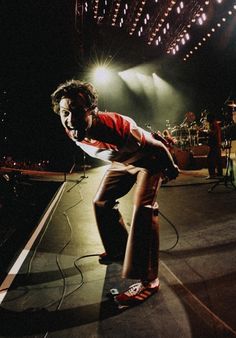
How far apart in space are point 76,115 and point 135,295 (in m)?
1.59

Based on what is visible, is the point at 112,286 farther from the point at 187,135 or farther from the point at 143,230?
the point at 187,135

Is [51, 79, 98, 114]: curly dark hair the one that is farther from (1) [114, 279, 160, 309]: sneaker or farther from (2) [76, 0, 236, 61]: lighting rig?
(2) [76, 0, 236, 61]: lighting rig

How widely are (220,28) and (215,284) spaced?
54.4 ft

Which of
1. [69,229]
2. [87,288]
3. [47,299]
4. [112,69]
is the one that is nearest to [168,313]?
[87,288]

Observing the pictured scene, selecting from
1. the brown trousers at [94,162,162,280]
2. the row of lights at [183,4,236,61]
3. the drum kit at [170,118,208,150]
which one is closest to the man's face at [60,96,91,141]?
the brown trousers at [94,162,162,280]

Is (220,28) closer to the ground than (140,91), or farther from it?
farther from it

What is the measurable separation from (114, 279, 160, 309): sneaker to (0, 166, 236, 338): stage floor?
5 centimetres

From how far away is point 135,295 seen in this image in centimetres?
239

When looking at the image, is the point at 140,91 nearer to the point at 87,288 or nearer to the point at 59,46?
the point at 59,46

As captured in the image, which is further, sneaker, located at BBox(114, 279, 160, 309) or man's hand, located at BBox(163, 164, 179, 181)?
man's hand, located at BBox(163, 164, 179, 181)

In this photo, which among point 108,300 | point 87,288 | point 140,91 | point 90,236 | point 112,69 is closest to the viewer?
point 108,300

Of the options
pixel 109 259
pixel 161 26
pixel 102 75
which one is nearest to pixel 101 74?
pixel 102 75

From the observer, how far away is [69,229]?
4.66 m

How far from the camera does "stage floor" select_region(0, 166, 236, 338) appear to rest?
2057mm
